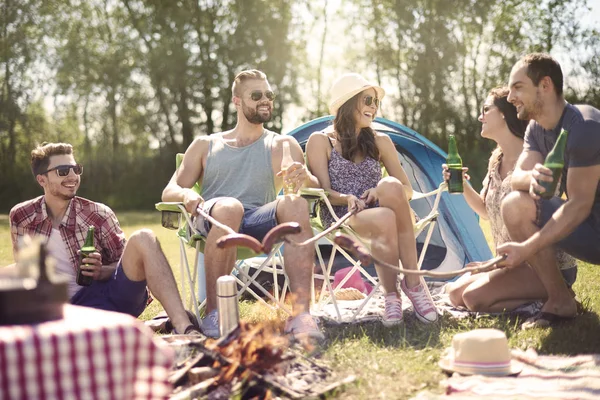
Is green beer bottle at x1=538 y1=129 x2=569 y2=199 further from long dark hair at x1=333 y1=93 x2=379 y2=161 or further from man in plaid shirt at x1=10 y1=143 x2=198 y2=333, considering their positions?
man in plaid shirt at x1=10 y1=143 x2=198 y2=333

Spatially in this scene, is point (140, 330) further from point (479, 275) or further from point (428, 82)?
point (428, 82)

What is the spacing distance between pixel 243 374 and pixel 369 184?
173 centimetres

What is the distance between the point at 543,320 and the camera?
9.73 ft

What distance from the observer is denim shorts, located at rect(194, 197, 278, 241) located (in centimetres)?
312

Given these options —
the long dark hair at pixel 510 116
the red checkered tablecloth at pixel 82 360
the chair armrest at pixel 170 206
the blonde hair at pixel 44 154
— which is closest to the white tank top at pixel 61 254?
the blonde hair at pixel 44 154

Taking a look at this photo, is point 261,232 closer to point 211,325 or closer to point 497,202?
point 211,325

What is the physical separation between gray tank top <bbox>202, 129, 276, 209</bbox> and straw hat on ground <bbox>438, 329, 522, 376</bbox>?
1.52m

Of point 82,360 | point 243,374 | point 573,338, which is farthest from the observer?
point 573,338

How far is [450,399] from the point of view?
2.03 meters

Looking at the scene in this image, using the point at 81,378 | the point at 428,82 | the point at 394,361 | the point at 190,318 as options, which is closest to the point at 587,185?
the point at 394,361

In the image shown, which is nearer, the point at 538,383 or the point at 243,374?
the point at 243,374

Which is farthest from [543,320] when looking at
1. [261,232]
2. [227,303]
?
[227,303]

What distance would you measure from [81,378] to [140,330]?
180 mm

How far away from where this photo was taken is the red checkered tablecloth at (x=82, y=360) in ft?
4.89
